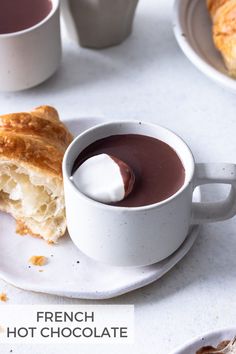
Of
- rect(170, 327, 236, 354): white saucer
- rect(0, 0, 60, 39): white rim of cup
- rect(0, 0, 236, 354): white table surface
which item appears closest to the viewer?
rect(170, 327, 236, 354): white saucer

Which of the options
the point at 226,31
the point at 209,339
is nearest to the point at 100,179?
the point at 209,339

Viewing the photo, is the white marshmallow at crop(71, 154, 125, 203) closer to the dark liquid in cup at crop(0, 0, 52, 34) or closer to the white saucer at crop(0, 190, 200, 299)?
the white saucer at crop(0, 190, 200, 299)

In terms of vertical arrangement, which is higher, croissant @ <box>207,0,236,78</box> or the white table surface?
croissant @ <box>207,0,236,78</box>

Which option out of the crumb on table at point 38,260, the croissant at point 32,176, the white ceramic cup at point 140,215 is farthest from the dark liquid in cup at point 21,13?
the crumb on table at point 38,260

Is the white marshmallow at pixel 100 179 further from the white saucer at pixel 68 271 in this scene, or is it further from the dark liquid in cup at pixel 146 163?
the white saucer at pixel 68 271

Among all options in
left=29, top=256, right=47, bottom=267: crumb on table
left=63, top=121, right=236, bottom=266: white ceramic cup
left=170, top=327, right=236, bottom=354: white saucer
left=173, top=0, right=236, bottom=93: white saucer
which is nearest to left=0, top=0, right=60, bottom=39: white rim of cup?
left=173, top=0, right=236, bottom=93: white saucer

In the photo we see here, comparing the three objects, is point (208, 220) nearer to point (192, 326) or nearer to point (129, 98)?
point (192, 326)
